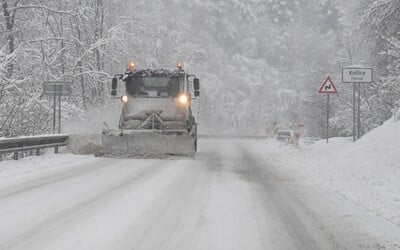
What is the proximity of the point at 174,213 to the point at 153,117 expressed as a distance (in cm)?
909

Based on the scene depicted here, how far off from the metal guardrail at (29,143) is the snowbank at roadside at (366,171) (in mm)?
6828

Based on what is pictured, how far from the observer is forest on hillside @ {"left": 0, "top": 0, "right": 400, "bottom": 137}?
17.5m

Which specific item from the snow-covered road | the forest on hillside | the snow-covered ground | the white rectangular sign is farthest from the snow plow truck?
the white rectangular sign

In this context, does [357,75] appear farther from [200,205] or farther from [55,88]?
[200,205]

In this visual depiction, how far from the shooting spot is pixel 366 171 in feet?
35.6

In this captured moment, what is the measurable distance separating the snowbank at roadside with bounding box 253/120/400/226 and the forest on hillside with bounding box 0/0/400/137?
2.34 m

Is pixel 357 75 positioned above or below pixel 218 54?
below

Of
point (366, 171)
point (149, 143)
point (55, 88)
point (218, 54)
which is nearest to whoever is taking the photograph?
point (366, 171)

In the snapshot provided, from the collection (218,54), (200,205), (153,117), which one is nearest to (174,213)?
(200,205)

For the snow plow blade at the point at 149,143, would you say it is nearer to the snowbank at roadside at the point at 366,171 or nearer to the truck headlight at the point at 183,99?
the truck headlight at the point at 183,99

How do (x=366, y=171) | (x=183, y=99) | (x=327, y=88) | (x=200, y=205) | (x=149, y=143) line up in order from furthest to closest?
1. (x=327, y=88)
2. (x=183, y=99)
3. (x=149, y=143)
4. (x=366, y=171)
5. (x=200, y=205)

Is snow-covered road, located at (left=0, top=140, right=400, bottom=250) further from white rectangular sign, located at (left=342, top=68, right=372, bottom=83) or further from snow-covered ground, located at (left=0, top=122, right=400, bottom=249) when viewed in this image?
white rectangular sign, located at (left=342, top=68, right=372, bottom=83)

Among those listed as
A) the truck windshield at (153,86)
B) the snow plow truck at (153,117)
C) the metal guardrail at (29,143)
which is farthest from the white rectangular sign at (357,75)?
the metal guardrail at (29,143)

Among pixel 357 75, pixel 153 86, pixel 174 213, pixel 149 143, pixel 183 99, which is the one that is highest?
pixel 357 75
